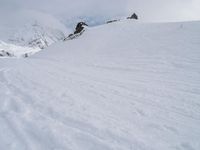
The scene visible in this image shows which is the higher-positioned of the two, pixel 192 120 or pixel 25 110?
pixel 25 110

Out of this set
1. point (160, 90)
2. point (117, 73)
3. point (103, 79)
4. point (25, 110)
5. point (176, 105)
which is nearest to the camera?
point (25, 110)

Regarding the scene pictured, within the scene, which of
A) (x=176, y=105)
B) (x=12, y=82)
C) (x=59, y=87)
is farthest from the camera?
(x=12, y=82)

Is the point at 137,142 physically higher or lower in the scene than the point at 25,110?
lower

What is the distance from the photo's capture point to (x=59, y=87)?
745 cm

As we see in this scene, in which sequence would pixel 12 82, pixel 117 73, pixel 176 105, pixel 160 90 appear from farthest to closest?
pixel 117 73 < pixel 12 82 < pixel 160 90 < pixel 176 105

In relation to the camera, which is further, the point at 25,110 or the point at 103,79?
the point at 103,79

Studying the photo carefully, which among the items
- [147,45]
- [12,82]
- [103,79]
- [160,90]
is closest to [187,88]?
[160,90]

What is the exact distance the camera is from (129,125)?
4.40m

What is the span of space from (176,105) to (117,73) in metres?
4.76

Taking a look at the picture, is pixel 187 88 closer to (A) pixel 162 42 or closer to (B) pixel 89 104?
(B) pixel 89 104

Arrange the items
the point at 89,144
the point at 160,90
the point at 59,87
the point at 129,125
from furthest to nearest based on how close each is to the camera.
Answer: the point at 59,87 → the point at 160,90 → the point at 129,125 → the point at 89,144

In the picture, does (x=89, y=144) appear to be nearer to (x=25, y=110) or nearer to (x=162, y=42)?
(x=25, y=110)

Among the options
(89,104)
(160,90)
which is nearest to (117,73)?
(160,90)

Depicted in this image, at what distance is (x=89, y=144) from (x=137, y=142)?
34.7 inches
